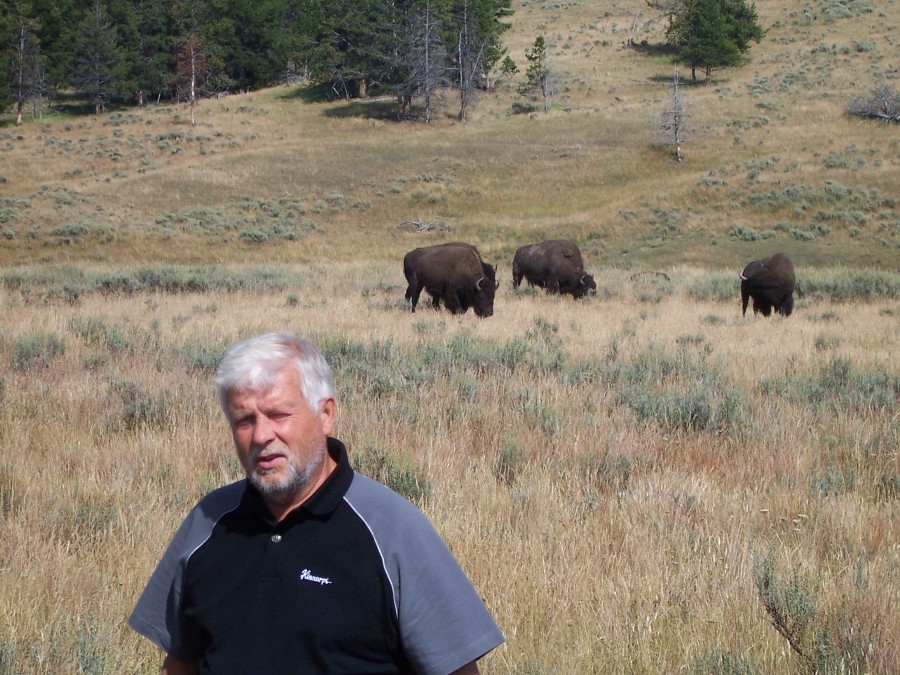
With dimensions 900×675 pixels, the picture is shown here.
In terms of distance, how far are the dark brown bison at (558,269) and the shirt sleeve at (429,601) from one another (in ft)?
66.0

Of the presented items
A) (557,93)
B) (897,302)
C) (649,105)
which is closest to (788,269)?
(897,302)

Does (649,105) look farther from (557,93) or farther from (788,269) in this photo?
(788,269)

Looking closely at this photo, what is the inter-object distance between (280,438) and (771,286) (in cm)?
1717

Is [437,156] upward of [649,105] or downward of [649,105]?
downward

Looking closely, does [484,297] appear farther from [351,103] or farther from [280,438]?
[351,103]

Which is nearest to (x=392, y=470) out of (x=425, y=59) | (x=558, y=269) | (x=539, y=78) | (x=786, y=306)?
(x=786, y=306)

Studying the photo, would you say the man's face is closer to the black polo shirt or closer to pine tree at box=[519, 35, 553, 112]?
the black polo shirt

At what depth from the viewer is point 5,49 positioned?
73.4m

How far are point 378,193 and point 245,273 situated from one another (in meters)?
23.1

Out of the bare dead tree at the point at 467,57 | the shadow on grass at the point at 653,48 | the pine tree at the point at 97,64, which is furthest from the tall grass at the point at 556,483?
the shadow on grass at the point at 653,48

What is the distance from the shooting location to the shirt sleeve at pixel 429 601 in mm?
2363

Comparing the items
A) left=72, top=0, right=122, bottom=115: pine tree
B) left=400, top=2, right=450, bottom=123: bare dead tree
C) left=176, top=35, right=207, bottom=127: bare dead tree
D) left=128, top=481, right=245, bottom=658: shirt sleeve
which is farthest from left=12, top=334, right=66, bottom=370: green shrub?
left=72, top=0, right=122, bottom=115: pine tree

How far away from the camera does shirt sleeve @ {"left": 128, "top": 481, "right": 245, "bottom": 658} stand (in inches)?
102

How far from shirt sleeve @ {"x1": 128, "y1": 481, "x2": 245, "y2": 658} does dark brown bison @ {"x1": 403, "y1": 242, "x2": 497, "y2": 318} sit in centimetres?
1513
